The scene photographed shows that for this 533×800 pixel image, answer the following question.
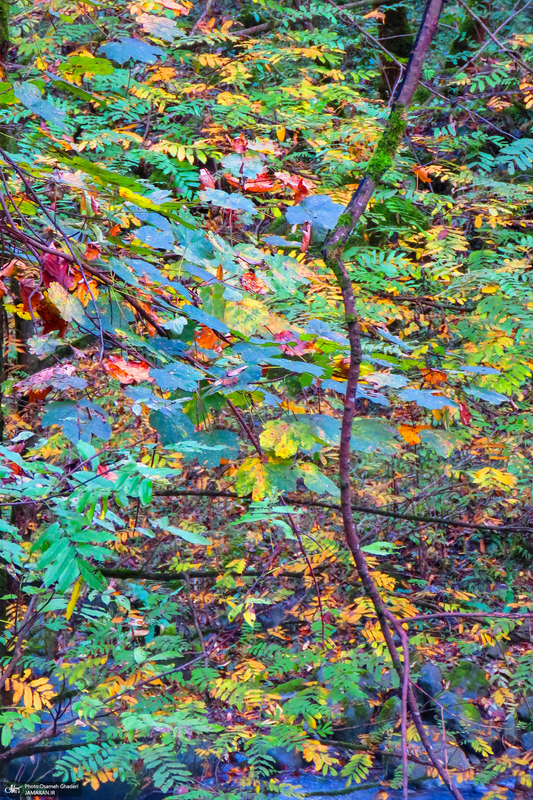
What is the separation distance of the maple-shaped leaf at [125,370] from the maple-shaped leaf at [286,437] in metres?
0.26

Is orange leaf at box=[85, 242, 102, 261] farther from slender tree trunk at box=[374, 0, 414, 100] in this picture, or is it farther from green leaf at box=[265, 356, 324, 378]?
slender tree trunk at box=[374, 0, 414, 100]

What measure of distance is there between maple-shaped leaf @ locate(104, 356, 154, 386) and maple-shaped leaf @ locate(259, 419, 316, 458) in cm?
26

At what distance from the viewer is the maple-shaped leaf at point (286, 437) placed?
1.25m

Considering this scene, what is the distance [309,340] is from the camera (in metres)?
1.52

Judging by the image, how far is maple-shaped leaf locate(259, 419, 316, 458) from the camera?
1.25m

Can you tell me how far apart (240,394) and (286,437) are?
18 cm

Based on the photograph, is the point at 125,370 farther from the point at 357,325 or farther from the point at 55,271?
the point at 357,325

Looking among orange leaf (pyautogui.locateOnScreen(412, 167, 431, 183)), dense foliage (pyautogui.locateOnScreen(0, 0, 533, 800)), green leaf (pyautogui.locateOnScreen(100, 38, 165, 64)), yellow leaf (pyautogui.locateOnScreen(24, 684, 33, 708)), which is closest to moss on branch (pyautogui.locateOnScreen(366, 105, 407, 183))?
dense foliage (pyautogui.locateOnScreen(0, 0, 533, 800))

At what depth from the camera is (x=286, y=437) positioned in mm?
1272

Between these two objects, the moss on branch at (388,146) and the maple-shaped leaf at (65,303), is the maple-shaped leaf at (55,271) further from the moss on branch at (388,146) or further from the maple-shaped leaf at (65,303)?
the moss on branch at (388,146)

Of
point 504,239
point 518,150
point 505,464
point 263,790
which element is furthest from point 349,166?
point 263,790

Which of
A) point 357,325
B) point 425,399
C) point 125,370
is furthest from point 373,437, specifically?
point 125,370

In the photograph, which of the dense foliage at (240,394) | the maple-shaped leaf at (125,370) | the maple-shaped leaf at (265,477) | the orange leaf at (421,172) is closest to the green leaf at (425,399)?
the dense foliage at (240,394)

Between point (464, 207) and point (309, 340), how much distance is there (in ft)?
9.03
